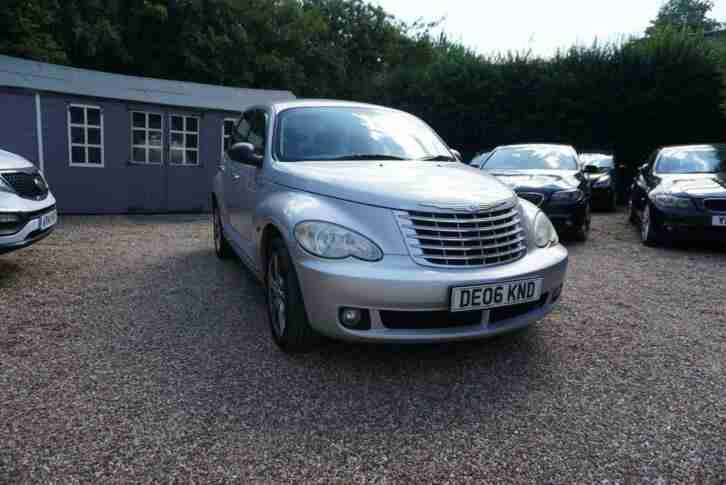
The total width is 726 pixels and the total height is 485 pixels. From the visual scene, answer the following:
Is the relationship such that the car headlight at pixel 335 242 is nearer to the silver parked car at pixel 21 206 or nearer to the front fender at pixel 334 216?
the front fender at pixel 334 216

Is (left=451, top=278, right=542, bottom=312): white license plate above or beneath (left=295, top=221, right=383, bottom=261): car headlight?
beneath

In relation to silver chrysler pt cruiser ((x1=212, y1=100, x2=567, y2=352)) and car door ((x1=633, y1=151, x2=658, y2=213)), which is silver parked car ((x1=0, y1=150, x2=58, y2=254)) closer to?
silver chrysler pt cruiser ((x1=212, y1=100, x2=567, y2=352))

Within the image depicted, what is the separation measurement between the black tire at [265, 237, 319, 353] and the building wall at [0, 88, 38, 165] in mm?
8502

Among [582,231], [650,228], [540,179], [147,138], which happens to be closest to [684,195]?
[650,228]

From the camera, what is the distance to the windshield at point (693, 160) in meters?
7.32

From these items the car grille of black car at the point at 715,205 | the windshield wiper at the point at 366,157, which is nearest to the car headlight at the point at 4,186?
the windshield wiper at the point at 366,157

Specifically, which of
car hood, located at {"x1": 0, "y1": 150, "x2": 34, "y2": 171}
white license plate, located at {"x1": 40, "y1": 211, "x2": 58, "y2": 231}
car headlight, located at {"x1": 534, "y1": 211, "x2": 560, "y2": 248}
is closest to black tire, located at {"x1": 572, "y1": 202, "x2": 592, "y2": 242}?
car headlight, located at {"x1": 534, "y1": 211, "x2": 560, "y2": 248}

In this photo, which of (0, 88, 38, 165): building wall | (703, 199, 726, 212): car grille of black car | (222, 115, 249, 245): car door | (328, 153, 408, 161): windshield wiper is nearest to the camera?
(328, 153, 408, 161): windshield wiper

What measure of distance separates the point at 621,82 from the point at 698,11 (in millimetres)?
63130

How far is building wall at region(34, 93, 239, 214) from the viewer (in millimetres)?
9867

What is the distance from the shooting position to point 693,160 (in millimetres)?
7559

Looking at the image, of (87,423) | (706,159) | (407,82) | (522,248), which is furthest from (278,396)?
(407,82)

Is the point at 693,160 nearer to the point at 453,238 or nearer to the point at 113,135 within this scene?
the point at 453,238

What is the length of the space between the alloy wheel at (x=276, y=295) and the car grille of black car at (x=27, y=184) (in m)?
2.68
